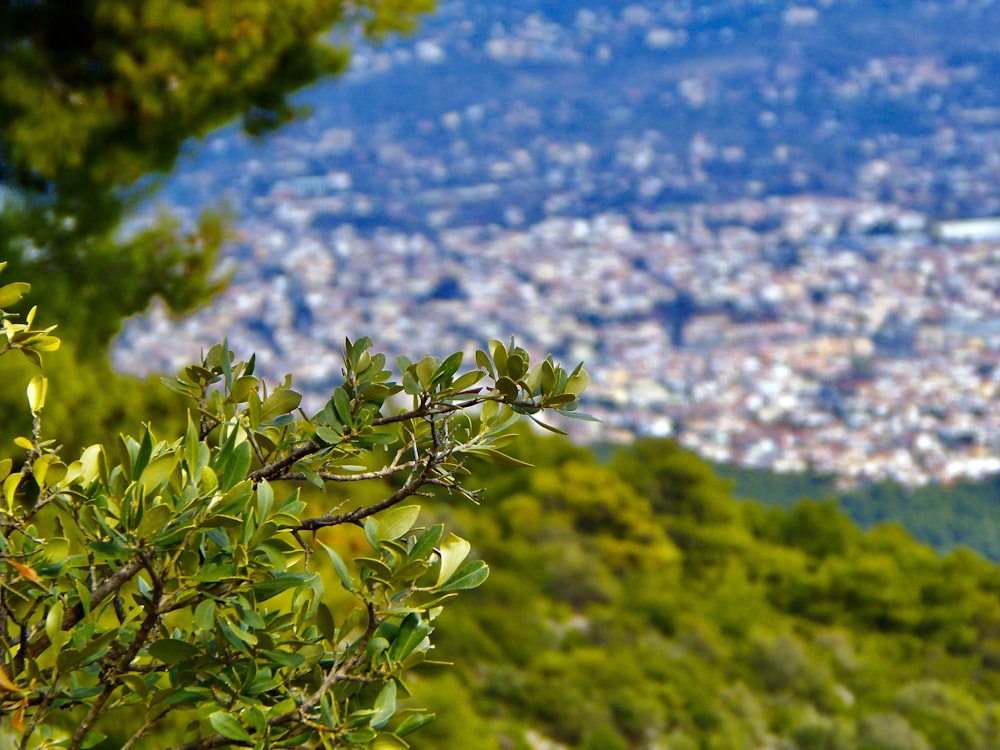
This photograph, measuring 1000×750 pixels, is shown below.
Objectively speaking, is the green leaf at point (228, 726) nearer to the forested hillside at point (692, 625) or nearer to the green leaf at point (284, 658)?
the green leaf at point (284, 658)

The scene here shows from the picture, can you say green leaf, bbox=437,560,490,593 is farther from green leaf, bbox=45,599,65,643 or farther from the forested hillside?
the forested hillside

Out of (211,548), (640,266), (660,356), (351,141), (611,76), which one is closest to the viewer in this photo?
(211,548)

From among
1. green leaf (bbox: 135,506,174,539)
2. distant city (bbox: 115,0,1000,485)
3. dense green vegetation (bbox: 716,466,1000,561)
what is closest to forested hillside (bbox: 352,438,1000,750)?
green leaf (bbox: 135,506,174,539)

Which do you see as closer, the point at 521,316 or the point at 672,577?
the point at 672,577

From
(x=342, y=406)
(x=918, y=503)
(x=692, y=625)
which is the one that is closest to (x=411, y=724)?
(x=342, y=406)

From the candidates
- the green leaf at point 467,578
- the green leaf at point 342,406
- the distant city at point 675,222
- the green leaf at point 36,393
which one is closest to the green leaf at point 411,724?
the green leaf at point 467,578

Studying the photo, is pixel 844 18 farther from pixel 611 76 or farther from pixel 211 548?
pixel 211 548

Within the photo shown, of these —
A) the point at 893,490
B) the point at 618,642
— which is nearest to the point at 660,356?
the point at 893,490
